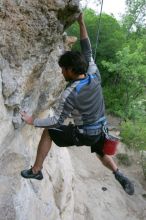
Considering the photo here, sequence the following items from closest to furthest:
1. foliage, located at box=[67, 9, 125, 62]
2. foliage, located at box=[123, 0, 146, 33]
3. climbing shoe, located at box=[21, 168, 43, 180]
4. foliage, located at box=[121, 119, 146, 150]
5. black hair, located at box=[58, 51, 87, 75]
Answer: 1. black hair, located at box=[58, 51, 87, 75]
2. climbing shoe, located at box=[21, 168, 43, 180]
3. foliage, located at box=[121, 119, 146, 150]
4. foliage, located at box=[67, 9, 125, 62]
5. foliage, located at box=[123, 0, 146, 33]

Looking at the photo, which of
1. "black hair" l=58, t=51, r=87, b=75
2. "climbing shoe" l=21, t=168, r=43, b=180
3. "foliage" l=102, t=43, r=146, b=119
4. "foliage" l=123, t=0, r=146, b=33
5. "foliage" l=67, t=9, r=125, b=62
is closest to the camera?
"black hair" l=58, t=51, r=87, b=75

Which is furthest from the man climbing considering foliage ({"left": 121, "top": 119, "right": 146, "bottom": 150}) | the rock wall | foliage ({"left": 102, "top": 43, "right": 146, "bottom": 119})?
foliage ({"left": 102, "top": 43, "right": 146, "bottom": 119})

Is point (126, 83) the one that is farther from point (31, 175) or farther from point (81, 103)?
point (81, 103)

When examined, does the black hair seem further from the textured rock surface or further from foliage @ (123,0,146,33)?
foliage @ (123,0,146,33)

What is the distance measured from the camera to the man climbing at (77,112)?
17.3 feet

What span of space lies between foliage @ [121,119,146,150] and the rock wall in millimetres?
8381

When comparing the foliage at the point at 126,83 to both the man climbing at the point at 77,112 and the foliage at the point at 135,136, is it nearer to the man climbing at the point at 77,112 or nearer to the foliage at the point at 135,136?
the foliage at the point at 135,136

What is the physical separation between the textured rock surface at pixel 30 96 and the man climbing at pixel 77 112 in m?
0.61

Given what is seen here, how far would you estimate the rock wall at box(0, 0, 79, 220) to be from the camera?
582 cm

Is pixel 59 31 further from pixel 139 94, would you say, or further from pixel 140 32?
pixel 140 32

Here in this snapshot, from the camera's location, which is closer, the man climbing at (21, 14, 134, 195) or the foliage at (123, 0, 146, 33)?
the man climbing at (21, 14, 134, 195)

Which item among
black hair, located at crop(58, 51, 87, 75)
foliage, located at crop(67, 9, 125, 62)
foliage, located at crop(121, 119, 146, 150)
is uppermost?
black hair, located at crop(58, 51, 87, 75)

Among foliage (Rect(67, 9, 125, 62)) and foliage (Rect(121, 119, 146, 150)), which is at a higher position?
foliage (Rect(67, 9, 125, 62))

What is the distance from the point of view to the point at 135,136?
55.2 ft
